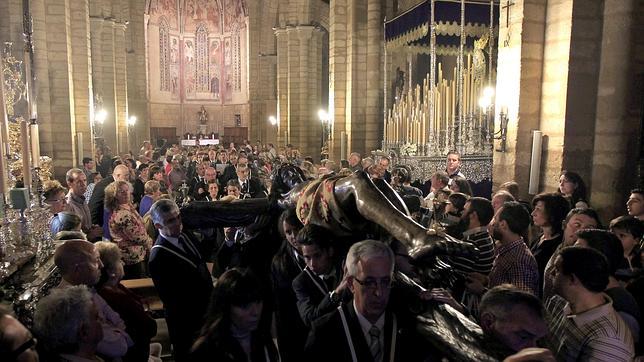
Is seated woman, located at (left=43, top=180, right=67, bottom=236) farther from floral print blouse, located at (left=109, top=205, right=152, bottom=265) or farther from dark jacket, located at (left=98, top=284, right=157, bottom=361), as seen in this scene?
dark jacket, located at (left=98, top=284, right=157, bottom=361)

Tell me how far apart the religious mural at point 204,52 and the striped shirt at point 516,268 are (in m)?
35.5

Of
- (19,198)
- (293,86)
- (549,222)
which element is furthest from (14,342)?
(293,86)

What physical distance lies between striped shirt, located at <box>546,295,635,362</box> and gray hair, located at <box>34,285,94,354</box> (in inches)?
84.4

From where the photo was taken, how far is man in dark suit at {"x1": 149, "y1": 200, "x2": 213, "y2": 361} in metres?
3.62

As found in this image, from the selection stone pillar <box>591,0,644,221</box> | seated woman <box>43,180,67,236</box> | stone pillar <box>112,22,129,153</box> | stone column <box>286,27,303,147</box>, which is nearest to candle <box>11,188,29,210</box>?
seated woman <box>43,180,67,236</box>

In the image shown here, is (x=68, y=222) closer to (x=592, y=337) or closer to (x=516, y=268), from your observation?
(x=516, y=268)

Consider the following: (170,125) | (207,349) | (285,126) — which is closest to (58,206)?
(207,349)

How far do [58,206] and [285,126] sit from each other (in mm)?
19524

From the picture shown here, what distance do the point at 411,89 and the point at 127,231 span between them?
32.0 ft

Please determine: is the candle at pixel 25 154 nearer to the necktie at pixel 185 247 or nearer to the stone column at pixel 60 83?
the necktie at pixel 185 247

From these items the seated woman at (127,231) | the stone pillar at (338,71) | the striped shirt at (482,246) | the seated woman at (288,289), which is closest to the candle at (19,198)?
the seated woman at (127,231)

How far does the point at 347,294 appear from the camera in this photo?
2.40 meters

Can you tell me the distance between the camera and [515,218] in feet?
12.0

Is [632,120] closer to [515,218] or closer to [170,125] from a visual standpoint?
[515,218]
